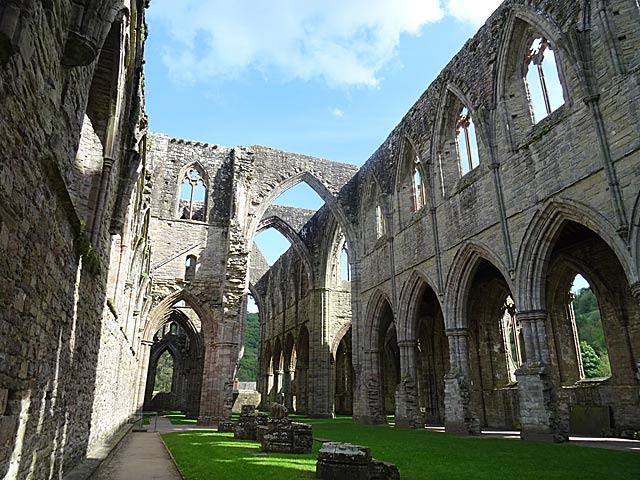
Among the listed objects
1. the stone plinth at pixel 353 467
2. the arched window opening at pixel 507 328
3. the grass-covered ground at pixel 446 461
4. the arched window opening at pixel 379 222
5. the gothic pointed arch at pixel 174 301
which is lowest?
the grass-covered ground at pixel 446 461

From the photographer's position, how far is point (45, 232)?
376cm

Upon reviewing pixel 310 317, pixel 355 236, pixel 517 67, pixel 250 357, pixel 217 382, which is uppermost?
pixel 517 67

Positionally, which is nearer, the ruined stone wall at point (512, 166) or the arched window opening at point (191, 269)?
the ruined stone wall at point (512, 166)

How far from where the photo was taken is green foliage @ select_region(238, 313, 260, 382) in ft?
190

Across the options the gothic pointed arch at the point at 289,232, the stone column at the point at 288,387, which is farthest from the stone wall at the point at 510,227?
the stone column at the point at 288,387

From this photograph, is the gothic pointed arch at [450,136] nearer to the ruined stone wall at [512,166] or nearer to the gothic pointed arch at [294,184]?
the ruined stone wall at [512,166]

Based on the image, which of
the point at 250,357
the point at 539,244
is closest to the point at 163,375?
the point at 250,357

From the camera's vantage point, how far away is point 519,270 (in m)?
11.2

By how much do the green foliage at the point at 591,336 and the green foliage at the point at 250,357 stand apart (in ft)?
115

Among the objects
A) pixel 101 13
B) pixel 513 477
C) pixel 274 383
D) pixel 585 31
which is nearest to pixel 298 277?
pixel 274 383

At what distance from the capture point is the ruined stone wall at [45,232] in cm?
286

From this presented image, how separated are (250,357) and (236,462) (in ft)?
183

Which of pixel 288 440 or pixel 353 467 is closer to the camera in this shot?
pixel 353 467

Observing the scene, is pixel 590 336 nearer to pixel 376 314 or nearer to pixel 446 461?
pixel 376 314
